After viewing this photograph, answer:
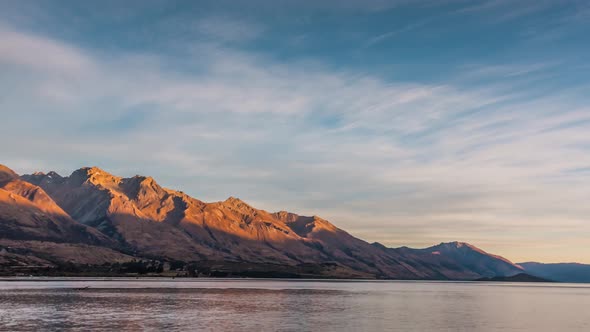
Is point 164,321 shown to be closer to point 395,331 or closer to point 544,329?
point 395,331

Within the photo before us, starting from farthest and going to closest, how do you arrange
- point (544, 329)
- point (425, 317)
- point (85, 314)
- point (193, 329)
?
point (425, 317) → point (85, 314) → point (544, 329) → point (193, 329)

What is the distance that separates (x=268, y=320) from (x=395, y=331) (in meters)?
26.9

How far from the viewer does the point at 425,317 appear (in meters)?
126

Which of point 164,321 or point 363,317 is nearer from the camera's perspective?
point 164,321

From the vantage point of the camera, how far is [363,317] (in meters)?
122

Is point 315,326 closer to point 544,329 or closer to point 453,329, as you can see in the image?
point 453,329

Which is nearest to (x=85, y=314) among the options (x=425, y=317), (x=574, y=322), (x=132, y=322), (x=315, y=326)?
(x=132, y=322)

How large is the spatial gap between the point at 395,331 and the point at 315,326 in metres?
13.9

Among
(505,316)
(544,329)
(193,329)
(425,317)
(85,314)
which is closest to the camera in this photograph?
(193,329)

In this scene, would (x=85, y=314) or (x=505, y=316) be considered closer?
(x=85, y=314)

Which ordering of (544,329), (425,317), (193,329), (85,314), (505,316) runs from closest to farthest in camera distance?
(193,329), (544,329), (85,314), (425,317), (505,316)

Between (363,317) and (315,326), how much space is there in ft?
80.5

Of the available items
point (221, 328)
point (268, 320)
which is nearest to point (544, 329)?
point (268, 320)

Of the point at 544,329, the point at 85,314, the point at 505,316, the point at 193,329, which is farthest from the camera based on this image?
the point at 505,316
